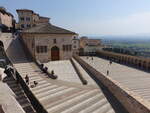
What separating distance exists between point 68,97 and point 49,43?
1226cm

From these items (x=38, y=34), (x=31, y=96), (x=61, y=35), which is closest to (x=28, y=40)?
(x=38, y=34)

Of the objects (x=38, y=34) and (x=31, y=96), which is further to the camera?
(x=38, y=34)

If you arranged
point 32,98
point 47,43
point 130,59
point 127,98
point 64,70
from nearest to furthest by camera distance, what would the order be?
1. point 32,98
2. point 127,98
3. point 64,70
4. point 47,43
5. point 130,59

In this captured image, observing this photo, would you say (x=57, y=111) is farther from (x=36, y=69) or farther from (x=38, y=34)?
(x=38, y=34)

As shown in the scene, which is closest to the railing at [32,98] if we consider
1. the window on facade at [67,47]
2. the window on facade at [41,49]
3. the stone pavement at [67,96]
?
the stone pavement at [67,96]

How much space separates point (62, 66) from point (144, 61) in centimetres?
1398

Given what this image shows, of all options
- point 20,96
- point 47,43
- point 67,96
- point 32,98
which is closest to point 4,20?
Answer: point 47,43

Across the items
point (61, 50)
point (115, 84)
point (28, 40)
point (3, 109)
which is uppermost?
point (28, 40)

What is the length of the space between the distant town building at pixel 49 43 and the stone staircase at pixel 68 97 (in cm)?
672

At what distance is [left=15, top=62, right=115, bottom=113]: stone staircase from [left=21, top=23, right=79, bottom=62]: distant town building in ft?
22.1

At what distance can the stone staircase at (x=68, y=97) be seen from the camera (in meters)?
11.1

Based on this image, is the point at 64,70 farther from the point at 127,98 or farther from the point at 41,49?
the point at 127,98

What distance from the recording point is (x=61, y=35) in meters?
23.6

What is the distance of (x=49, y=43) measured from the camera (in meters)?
22.8
